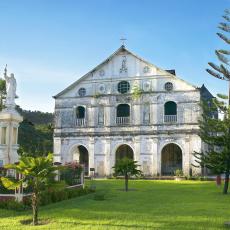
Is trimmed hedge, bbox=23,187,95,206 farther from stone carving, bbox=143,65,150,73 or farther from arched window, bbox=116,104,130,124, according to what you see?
stone carving, bbox=143,65,150,73

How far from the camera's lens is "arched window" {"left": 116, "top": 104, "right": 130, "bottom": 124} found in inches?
1240

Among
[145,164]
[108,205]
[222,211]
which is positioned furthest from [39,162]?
[145,164]

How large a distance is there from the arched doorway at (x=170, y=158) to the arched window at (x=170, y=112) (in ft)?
10.3

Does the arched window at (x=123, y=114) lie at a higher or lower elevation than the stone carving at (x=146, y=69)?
lower

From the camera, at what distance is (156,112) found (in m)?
30.6

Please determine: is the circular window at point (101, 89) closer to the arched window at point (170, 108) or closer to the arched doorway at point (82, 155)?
the arched window at point (170, 108)

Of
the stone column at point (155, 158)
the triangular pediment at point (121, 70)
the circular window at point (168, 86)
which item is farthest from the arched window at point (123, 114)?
the circular window at point (168, 86)

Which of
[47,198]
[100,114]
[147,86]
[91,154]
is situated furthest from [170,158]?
[47,198]

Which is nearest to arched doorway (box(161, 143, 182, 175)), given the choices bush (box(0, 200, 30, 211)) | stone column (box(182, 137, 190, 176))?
stone column (box(182, 137, 190, 176))

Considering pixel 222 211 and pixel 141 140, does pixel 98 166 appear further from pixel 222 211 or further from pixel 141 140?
pixel 222 211

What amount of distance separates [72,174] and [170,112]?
48.9 ft

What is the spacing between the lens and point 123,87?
32.0m

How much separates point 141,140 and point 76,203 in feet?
58.7

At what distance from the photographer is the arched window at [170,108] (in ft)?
99.8
